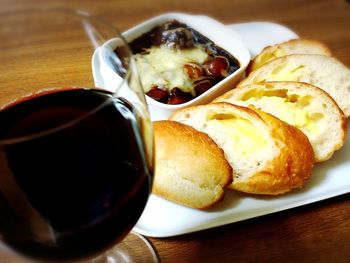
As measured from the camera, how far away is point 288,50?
1219 millimetres

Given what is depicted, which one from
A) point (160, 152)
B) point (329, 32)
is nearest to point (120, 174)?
point (160, 152)

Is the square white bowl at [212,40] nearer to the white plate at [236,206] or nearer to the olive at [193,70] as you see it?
the olive at [193,70]

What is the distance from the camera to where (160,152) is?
86cm

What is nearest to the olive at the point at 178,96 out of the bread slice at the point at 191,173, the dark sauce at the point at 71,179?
the bread slice at the point at 191,173

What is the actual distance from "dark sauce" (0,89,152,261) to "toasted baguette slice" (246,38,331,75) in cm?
66

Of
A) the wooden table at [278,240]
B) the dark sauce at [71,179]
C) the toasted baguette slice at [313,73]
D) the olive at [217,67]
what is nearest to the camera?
the dark sauce at [71,179]

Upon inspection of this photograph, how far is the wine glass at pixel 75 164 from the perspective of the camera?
533 millimetres

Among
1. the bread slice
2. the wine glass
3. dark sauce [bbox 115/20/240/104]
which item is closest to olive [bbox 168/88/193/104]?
dark sauce [bbox 115/20/240/104]

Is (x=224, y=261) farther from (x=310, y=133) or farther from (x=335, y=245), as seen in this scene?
(x=310, y=133)

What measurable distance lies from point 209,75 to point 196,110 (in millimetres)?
206

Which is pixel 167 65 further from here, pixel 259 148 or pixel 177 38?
pixel 259 148

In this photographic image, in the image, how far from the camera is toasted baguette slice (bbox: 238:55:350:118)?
106 centimetres

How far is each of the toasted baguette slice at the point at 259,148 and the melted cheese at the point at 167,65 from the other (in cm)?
18

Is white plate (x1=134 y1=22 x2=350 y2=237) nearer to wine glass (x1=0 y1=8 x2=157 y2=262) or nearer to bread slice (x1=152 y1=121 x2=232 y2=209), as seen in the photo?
bread slice (x1=152 y1=121 x2=232 y2=209)
